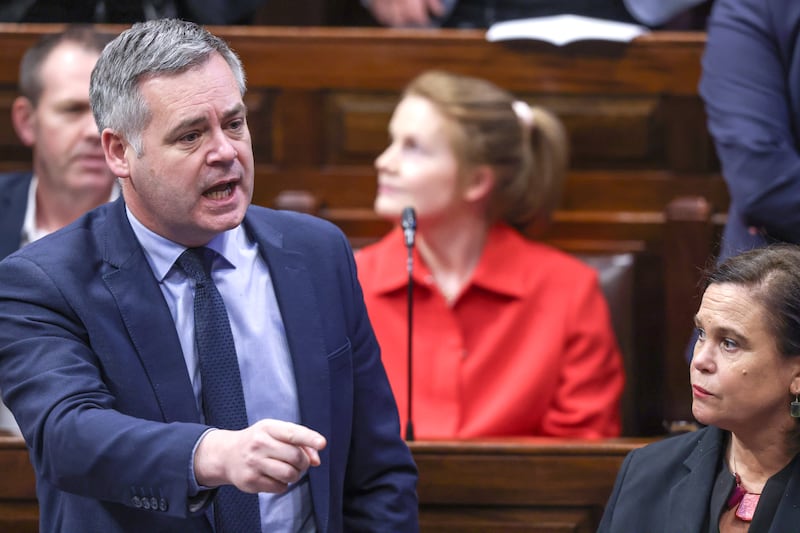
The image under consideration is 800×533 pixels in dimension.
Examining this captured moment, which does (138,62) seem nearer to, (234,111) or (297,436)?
(234,111)

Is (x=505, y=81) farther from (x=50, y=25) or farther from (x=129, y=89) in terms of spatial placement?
(x=129, y=89)

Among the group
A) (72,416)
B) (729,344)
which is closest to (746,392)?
(729,344)

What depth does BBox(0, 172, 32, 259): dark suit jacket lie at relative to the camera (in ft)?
8.38

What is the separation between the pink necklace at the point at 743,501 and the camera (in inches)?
58.3

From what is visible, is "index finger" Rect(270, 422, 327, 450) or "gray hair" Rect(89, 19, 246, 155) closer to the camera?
"index finger" Rect(270, 422, 327, 450)

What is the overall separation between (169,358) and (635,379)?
5.09ft

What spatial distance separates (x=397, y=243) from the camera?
2.58m

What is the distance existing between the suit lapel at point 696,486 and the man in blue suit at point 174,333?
34 cm

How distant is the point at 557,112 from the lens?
2.81 m

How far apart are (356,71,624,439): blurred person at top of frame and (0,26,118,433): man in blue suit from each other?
1.94ft

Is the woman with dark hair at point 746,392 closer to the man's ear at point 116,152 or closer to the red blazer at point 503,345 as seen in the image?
the man's ear at point 116,152

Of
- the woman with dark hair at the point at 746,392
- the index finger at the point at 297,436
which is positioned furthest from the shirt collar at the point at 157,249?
the woman with dark hair at the point at 746,392

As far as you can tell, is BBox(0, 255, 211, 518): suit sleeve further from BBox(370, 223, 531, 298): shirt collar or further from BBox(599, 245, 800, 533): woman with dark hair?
A: BBox(370, 223, 531, 298): shirt collar

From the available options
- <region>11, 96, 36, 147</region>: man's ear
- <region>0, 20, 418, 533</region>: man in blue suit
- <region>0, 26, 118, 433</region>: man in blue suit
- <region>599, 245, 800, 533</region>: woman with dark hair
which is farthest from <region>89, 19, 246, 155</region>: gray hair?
<region>11, 96, 36, 147</region>: man's ear
